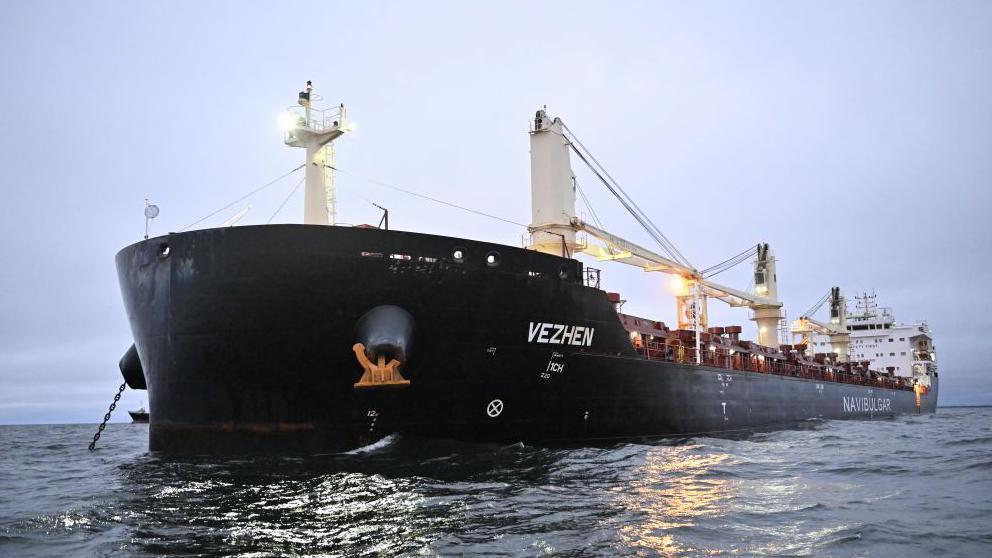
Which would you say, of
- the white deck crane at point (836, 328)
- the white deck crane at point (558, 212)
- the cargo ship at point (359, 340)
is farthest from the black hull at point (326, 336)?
the white deck crane at point (836, 328)

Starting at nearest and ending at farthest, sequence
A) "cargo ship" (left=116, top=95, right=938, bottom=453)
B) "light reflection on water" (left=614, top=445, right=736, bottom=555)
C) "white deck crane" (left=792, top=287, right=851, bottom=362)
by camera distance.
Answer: "light reflection on water" (left=614, top=445, right=736, bottom=555), "cargo ship" (left=116, top=95, right=938, bottom=453), "white deck crane" (left=792, top=287, right=851, bottom=362)

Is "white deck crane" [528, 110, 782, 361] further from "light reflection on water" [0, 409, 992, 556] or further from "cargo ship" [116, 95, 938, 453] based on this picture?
"light reflection on water" [0, 409, 992, 556]

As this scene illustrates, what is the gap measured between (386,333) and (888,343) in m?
54.4

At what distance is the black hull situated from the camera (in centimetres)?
1208

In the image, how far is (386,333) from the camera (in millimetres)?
11508

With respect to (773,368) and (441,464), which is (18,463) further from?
(773,368)

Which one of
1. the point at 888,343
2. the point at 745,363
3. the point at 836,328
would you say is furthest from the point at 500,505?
the point at 888,343

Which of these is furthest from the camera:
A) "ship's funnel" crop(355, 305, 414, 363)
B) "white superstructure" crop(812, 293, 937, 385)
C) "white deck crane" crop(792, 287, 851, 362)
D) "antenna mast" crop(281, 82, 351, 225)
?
"white superstructure" crop(812, 293, 937, 385)

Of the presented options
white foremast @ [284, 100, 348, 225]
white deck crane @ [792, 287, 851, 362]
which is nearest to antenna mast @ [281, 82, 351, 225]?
white foremast @ [284, 100, 348, 225]

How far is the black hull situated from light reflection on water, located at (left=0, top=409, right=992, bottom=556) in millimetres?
599

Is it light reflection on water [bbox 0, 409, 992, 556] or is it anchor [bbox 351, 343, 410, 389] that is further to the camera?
anchor [bbox 351, 343, 410, 389]

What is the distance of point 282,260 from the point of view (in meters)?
12.0

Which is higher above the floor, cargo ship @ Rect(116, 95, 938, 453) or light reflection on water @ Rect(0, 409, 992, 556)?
cargo ship @ Rect(116, 95, 938, 453)

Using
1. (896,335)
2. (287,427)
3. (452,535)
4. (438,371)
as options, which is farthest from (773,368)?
(896,335)
